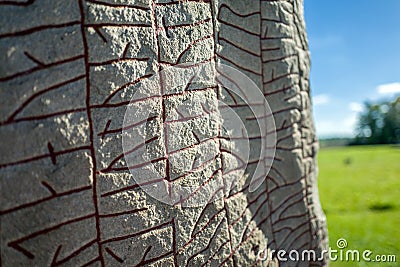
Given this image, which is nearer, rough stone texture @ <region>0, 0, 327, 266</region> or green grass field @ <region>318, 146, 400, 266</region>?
rough stone texture @ <region>0, 0, 327, 266</region>

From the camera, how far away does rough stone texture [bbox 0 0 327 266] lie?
104 cm

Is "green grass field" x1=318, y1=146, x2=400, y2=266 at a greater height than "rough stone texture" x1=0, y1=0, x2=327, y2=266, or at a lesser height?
lesser

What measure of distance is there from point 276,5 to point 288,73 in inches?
13.6

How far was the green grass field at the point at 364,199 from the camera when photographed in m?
3.96

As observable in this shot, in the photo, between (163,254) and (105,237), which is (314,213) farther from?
(105,237)

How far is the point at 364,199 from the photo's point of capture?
623 cm

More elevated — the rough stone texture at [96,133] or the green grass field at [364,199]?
the rough stone texture at [96,133]

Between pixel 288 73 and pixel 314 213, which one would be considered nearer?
pixel 288 73

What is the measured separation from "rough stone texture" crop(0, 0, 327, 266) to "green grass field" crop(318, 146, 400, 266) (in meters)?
1.68

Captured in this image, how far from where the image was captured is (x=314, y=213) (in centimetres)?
221

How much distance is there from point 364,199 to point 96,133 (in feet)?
19.5

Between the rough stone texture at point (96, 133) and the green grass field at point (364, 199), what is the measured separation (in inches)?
66.2

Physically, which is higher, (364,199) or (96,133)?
(96,133)

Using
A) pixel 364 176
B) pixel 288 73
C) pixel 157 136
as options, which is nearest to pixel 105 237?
pixel 157 136
